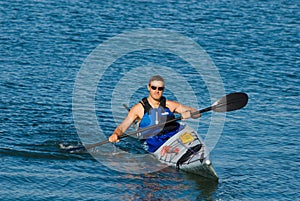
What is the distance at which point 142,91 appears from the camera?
2120 cm

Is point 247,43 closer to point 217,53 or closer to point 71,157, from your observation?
point 217,53

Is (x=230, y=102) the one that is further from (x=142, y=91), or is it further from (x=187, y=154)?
(x=142, y=91)

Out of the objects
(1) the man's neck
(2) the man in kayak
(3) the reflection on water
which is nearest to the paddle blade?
(2) the man in kayak

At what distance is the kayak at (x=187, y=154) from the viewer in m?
14.9

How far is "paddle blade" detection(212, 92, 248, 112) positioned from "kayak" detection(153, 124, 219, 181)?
856mm

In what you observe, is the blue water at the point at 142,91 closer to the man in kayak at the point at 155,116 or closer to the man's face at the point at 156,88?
the man in kayak at the point at 155,116

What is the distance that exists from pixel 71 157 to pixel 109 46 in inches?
413

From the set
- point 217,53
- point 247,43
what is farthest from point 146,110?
point 247,43

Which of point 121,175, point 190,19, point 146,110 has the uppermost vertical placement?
point 190,19

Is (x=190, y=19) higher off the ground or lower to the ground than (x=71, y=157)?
higher

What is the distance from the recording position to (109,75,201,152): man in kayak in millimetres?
15289

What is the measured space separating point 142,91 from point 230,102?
5.50m

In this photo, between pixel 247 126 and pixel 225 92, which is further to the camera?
pixel 225 92

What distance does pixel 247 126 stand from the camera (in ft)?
60.6
